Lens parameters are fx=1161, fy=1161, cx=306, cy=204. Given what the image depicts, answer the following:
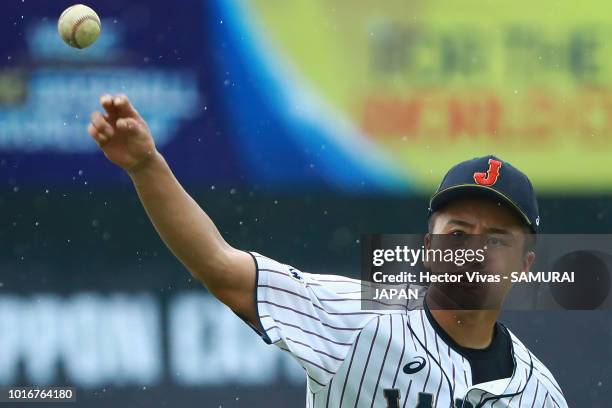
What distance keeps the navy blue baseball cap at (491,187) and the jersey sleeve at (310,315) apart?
348 mm

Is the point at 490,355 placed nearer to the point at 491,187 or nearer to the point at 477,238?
the point at 477,238

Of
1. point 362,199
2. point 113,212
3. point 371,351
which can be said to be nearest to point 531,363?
point 371,351

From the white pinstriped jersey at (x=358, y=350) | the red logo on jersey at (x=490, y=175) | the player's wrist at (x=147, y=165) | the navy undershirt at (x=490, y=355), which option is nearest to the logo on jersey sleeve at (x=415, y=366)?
the white pinstriped jersey at (x=358, y=350)

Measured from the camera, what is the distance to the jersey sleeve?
2645 mm

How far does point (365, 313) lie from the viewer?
2809mm

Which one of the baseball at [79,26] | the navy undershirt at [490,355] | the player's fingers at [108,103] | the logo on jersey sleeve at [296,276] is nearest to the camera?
the player's fingers at [108,103]

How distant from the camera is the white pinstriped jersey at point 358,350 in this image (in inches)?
105

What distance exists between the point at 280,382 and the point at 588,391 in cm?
144

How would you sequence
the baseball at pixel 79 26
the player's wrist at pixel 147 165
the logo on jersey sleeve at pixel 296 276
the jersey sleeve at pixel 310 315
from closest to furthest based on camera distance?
the player's wrist at pixel 147 165 → the jersey sleeve at pixel 310 315 → the logo on jersey sleeve at pixel 296 276 → the baseball at pixel 79 26

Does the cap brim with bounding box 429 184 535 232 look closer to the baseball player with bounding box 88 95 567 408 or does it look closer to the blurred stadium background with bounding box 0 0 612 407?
the baseball player with bounding box 88 95 567 408

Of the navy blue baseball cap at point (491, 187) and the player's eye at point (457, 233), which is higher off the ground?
the navy blue baseball cap at point (491, 187)

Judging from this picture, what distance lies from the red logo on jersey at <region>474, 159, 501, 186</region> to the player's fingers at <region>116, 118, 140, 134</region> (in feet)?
3.15

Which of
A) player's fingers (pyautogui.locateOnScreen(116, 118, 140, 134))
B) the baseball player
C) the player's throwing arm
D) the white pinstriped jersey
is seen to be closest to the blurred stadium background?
the baseball player

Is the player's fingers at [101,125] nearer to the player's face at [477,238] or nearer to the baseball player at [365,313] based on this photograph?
the baseball player at [365,313]
